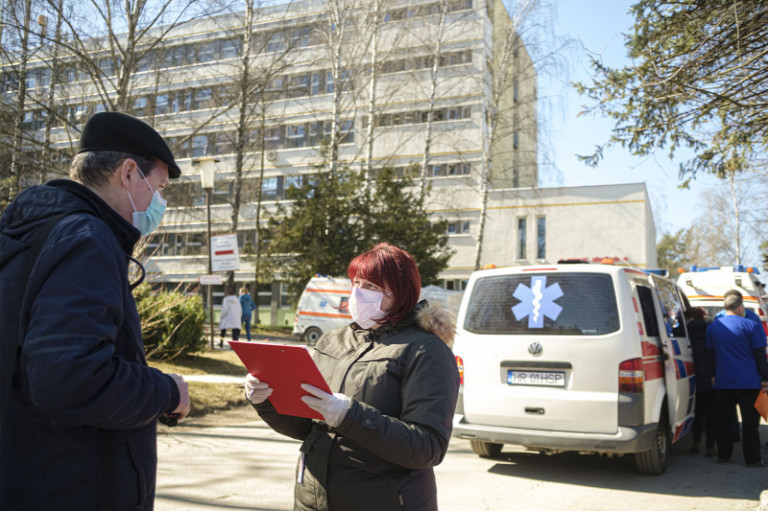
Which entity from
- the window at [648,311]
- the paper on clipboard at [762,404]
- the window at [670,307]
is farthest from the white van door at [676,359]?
the paper on clipboard at [762,404]

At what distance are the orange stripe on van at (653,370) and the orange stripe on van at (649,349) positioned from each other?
0.08 m

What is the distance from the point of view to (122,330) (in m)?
1.93

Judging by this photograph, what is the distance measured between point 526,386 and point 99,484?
5262 millimetres

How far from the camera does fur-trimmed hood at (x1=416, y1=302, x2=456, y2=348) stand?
255 centimetres

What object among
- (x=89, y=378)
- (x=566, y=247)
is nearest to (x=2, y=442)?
(x=89, y=378)

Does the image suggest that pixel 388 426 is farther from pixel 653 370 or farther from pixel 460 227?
pixel 460 227

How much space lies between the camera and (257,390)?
7.86 ft

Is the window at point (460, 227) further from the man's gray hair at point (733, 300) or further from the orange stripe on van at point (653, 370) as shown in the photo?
the orange stripe on van at point (653, 370)

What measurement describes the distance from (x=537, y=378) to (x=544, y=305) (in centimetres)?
75

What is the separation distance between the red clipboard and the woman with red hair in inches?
1.8

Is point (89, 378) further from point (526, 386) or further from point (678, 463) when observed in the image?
point (678, 463)

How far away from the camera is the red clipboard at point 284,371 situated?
2139 mm

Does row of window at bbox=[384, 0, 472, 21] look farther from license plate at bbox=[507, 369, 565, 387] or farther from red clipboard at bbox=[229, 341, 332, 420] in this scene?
red clipboard at bbox=[229, 341, 332, 420]

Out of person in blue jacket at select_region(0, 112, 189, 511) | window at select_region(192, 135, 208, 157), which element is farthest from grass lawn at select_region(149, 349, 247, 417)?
window at select_region(192, 135, 208, 157)
